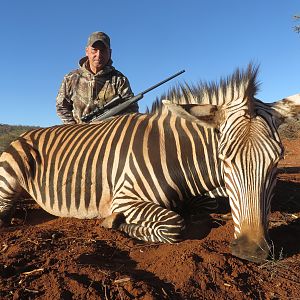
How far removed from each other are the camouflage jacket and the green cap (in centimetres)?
37

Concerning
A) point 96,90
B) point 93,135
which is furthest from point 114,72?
point 93,135

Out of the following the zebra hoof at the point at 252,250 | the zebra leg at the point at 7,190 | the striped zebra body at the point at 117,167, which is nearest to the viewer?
the zebra hoof at the point at 252,250

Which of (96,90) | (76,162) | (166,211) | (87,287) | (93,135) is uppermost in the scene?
(96,90)

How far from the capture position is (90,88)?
638cm

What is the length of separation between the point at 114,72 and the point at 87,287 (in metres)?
4.91

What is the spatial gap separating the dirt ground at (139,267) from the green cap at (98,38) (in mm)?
3735

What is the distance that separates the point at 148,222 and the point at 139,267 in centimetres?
70

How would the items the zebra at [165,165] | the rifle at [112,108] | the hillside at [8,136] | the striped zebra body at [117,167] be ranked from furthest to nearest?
the hillside at [8,136] → the rifle at [112,108] → the striped zebra body at [117,167] → the zebra at [165,165]

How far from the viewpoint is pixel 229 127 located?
2.84 metres

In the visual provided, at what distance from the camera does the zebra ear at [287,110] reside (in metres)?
3.00

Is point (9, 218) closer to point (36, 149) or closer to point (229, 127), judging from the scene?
point (36, 149)

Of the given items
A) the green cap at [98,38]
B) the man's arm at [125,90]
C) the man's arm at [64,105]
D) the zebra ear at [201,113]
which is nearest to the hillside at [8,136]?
the man's arm at [64,105]

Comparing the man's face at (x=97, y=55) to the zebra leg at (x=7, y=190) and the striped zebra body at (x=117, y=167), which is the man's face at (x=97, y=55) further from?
the zebra leg at (x=7, y=190)

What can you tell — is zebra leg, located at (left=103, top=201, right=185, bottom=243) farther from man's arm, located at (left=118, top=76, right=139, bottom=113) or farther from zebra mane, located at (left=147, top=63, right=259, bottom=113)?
man's arm, located at (left=118, top=76, right=139, bottom=113)
